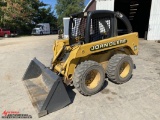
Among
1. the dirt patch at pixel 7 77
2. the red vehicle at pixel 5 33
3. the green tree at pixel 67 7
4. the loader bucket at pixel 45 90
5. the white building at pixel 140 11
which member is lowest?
the dirt patch at pixel 7 77

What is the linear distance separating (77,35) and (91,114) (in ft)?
8.23

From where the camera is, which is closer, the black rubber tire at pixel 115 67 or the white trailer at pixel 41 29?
the black rubber tire at pixel 115 67

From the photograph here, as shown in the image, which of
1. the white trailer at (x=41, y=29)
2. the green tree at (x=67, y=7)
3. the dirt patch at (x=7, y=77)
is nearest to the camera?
the dirt patch at (x=7, y=77)

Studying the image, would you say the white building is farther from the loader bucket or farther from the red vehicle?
the red vehicle

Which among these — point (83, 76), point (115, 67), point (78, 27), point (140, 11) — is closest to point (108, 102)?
point (83, 76)

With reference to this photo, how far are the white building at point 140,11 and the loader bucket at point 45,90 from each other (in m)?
11.8

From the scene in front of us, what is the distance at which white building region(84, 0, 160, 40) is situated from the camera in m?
14.4

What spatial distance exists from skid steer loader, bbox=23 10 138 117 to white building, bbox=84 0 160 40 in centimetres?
1032

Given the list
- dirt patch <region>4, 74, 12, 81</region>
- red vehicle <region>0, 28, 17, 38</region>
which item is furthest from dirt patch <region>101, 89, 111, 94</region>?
red vehicle <region>0, 28, 17, 38</region>

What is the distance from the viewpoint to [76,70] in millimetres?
4246

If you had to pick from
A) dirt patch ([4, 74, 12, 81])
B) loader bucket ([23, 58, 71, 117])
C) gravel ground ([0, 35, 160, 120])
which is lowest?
gravel ground ([0, 35, 160, 120])

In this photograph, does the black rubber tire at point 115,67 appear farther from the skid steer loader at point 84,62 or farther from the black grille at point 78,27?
the black grille at point 78,27

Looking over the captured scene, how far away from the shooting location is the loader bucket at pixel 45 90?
142 inches

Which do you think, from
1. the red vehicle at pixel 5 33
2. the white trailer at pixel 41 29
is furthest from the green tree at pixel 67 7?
the red vehicle at pixel 5 33
